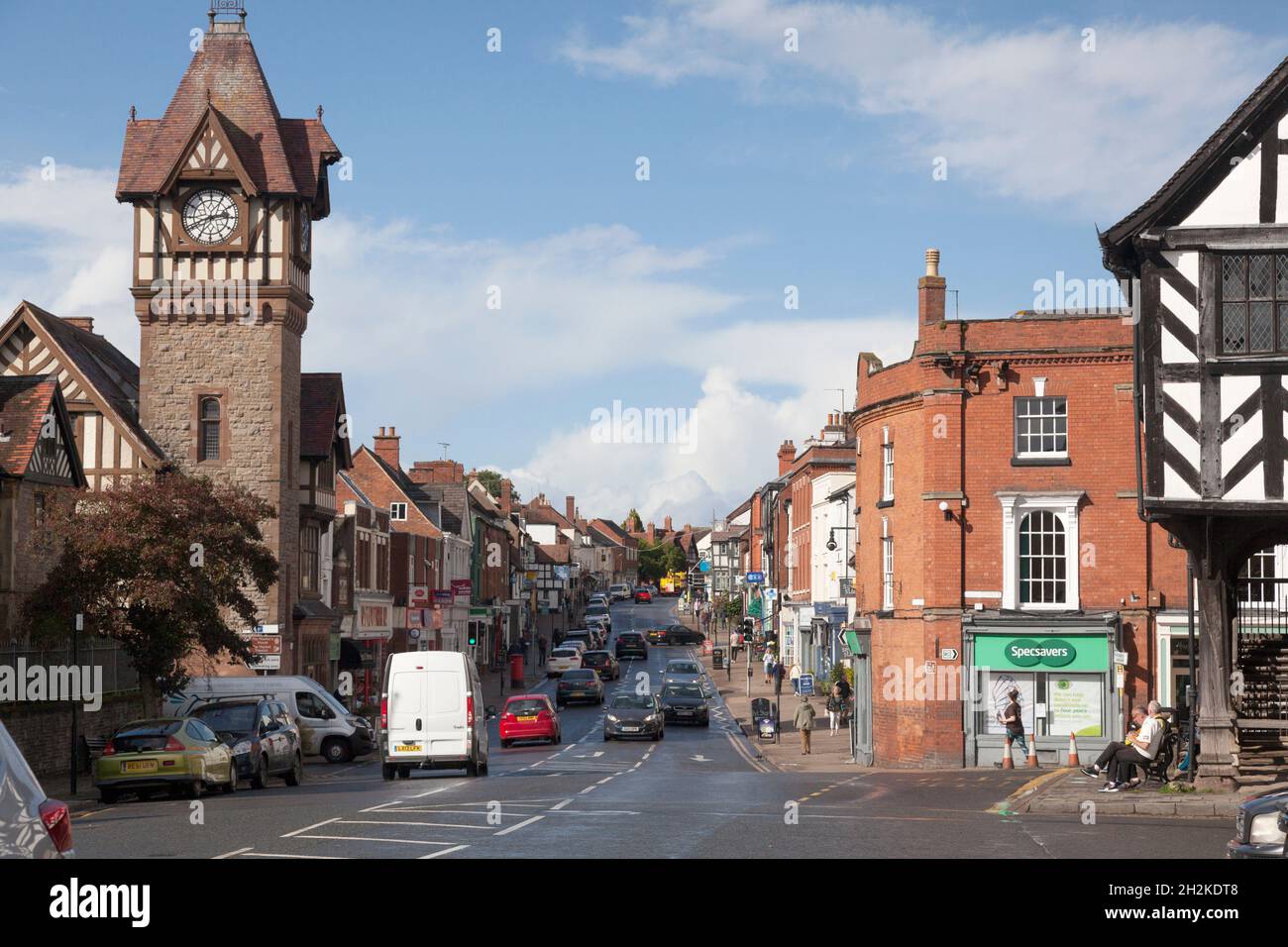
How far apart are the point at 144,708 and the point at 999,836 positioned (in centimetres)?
2417

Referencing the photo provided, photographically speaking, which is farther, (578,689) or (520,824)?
(578,689)

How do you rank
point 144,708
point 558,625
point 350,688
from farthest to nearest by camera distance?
point 558,625, point 350,688, point 144,708

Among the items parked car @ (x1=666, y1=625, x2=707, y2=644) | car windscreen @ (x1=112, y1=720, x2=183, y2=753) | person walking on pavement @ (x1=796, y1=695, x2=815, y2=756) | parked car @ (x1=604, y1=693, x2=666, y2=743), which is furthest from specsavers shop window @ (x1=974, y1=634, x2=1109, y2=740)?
parked car @ (x1=666, y1=625, x2=707, y2=644)

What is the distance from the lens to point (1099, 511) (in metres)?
37.0

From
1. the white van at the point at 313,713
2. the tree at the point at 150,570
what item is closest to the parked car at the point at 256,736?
the tree at the point at 150,570

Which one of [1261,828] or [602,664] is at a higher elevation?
[1261,828]

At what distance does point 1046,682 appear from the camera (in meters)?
37.0

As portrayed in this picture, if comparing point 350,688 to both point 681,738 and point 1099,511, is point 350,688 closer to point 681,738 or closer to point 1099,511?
point 681,738

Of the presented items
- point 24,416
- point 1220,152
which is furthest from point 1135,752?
point 24,416

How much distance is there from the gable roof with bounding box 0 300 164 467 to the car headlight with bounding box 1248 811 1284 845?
3784cm

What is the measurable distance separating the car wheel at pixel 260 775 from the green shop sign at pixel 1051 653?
17.0 meters

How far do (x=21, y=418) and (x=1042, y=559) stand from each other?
23247mm

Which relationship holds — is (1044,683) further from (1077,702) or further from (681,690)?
(681,690)
